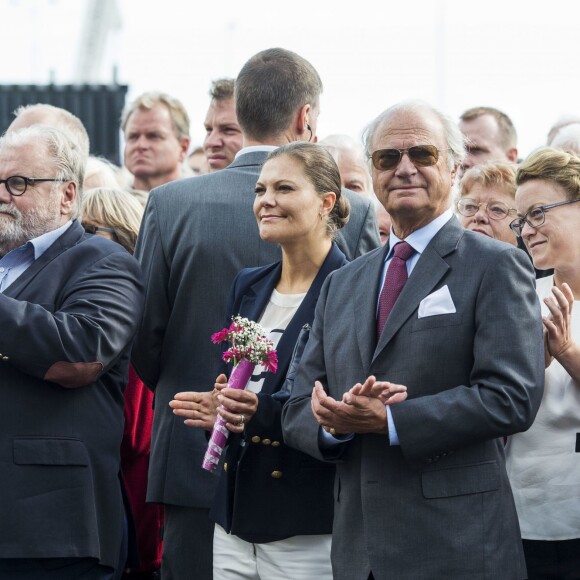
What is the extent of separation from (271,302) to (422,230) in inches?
32.9

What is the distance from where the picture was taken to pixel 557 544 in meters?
4.21

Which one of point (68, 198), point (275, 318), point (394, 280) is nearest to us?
point (394, 280)

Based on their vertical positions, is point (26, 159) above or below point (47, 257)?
above

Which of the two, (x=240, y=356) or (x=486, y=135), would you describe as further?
→ (x=486, y=135)

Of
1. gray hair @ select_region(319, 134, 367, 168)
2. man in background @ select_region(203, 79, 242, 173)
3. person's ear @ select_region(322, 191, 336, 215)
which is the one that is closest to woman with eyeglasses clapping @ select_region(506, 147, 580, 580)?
person's ear @ select_region(322, 191, 336, 215)

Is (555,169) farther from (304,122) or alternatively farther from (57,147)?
(57,147)

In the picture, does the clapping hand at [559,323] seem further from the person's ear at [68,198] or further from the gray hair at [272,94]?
the person's ear at [68,198]

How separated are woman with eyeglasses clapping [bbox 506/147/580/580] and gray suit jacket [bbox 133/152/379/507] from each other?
1006 mm

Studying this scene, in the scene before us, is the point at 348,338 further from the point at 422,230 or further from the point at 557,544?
the point at 557,544

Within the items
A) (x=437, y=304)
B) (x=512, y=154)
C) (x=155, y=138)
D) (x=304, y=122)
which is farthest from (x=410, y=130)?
(x=155, y=138)

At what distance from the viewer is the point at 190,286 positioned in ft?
16.4

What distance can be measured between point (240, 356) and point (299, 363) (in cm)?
22

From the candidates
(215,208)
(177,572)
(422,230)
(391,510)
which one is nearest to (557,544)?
(391,510)

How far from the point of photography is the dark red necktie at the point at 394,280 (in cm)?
392
